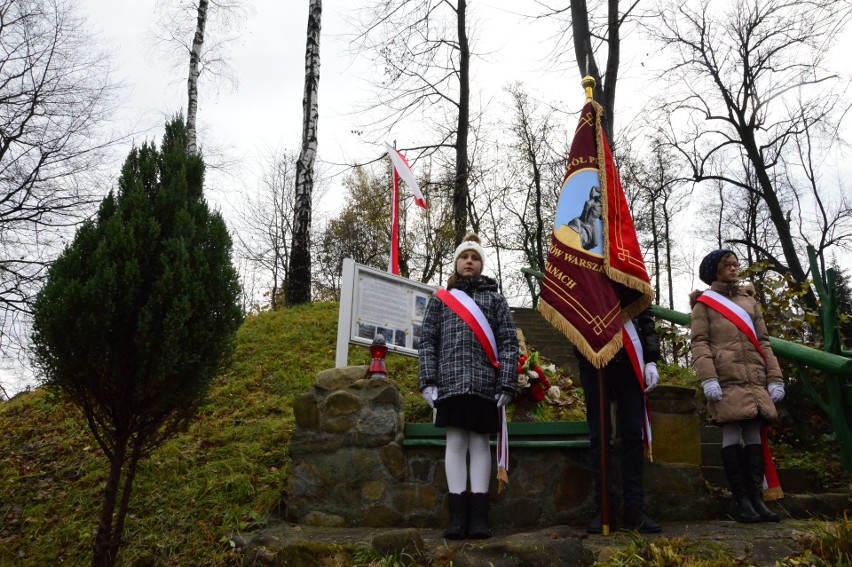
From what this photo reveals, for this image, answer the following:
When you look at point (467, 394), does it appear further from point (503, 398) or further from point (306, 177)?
point (306, 177)

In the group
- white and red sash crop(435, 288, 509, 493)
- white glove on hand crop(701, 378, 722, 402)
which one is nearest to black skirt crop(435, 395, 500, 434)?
white and red sash crop(435, 288, 509, 493)

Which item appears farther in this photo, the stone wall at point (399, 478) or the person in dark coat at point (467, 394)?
the stone wall at point (399, 478)

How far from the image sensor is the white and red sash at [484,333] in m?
4.24

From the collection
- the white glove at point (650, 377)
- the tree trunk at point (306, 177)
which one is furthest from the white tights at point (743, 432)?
the tree trunk at point (306, 177)

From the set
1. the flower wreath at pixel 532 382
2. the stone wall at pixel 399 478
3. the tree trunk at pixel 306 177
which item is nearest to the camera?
the stone wall at pixel 399 478

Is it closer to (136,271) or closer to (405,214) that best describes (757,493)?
(136,271)

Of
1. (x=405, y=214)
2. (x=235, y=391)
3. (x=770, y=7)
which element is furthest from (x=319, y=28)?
(x=770, y=7)

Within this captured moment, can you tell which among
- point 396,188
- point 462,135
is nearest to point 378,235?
point 462,135

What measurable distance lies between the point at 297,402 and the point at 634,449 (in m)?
2.40

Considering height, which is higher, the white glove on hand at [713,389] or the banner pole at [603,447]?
the white glove on hand at [713,389]

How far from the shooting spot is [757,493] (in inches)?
170

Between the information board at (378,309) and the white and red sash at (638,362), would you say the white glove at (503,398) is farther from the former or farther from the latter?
the information board at (378,309)

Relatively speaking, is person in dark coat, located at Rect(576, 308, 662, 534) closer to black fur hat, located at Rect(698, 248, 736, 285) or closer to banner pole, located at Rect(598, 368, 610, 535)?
banner pole, located at Rect(598, 368, 610, 535)

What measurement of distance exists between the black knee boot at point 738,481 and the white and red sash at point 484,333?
148cm
